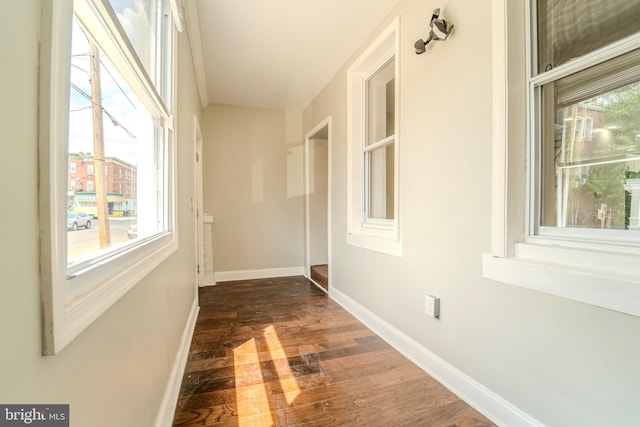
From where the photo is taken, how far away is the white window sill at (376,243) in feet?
7.09

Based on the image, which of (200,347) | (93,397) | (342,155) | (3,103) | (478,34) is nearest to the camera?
(3,103)

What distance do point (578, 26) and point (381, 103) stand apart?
5.35 feet

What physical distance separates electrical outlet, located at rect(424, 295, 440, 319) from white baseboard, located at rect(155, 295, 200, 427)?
4.93 ft

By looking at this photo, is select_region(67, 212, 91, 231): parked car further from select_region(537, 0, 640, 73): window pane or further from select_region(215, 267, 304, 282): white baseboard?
select_region(215, 267, 304, 282): white baseboard

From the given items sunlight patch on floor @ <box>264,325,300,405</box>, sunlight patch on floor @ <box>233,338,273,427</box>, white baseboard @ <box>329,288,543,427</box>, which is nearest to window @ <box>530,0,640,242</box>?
white baseboard @ <box>329,288,543,427</box>

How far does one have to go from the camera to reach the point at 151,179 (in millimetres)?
1466

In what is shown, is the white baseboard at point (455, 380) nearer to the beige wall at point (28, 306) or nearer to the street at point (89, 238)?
the beige wall at point (28, 306)

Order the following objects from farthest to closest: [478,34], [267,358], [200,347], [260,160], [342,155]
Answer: [260,160], [342,155], [200,347], [267,358], [478,34]

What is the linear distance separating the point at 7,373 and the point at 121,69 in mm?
937

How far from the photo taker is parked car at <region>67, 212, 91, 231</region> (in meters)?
0.65

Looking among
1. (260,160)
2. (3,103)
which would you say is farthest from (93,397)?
(260,160)

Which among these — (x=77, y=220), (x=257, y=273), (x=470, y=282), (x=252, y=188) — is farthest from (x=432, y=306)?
(x=252, y=188)

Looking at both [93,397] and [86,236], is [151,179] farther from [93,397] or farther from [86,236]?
[93,397]

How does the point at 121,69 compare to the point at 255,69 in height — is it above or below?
below
